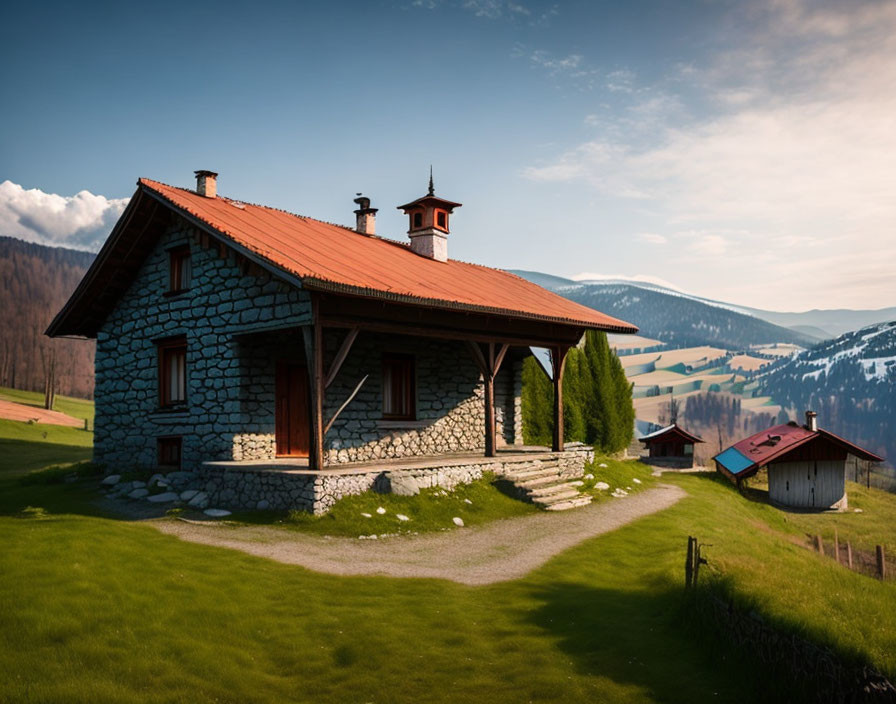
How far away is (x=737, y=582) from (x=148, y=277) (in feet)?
51.7

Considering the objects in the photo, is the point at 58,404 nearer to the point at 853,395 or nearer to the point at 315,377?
the point at 315,377

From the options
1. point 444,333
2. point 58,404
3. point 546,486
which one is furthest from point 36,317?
point 546,486

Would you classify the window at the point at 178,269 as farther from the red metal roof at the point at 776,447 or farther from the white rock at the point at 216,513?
the red metal roof at the point at 776,447

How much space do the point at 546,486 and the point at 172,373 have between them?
9.93 meters

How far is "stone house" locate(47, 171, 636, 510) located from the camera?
1445 cm

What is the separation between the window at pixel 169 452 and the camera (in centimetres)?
1808

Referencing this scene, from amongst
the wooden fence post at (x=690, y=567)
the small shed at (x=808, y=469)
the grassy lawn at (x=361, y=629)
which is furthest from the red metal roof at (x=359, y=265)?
the small shed at (x=808, y=469)

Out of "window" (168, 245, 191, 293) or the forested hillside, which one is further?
the forested hillside

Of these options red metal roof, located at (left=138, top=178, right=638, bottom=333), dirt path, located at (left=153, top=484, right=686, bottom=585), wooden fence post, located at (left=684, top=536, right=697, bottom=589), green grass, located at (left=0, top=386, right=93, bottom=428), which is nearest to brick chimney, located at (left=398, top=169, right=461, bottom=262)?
Result: red metal roof, located at (left=138, top=178, right=638, bottom=333)

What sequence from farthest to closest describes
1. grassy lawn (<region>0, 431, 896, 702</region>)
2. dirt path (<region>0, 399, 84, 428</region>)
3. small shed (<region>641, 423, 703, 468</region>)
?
dirt path (<region>0, 399, 84, 428</region>)
small shed (<region>641, 423, 703, 468</region>)
grassy lawn (<region>0, 431, 896, 702</region>)

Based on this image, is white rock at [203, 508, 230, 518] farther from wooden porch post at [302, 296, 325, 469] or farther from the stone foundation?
wooden porch post at [302, 296, 325, 469]

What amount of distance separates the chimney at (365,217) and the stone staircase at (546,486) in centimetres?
916

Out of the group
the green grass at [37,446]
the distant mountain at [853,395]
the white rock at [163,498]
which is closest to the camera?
the white rock at [163,498]

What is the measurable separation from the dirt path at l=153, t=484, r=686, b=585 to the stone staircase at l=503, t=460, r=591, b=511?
1165 mm
